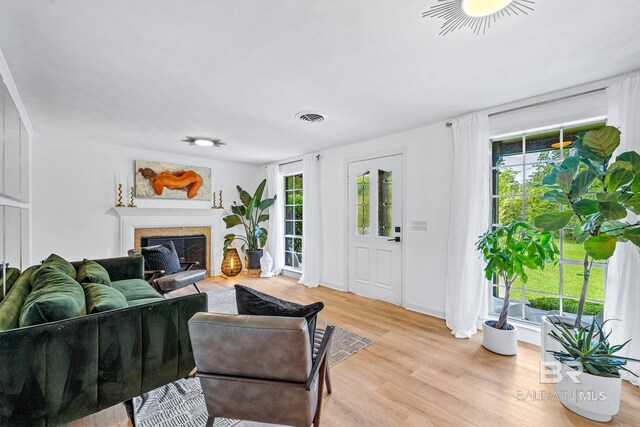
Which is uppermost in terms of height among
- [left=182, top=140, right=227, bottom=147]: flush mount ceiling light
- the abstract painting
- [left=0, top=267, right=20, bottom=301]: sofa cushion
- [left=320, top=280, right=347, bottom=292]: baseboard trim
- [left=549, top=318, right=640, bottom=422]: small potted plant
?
[left=182, top=140, right=227, bottom=147]: flush mount ceiling light

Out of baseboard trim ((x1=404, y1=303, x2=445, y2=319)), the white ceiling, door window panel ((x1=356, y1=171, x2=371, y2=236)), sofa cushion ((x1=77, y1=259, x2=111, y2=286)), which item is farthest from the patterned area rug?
the white ceiling

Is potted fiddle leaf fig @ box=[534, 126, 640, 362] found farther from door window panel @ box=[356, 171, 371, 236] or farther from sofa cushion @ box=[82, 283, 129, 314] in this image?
sofa cushion @ box=[82, 283, 129, 314]

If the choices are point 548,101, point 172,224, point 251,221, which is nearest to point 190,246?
point 172,224

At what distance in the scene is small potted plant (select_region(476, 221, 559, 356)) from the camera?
7.27ft

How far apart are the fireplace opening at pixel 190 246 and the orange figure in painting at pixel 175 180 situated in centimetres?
79

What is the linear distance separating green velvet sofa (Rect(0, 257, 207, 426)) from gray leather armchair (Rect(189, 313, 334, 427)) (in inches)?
18.0

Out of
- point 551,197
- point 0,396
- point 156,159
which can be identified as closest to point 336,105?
point 551,197

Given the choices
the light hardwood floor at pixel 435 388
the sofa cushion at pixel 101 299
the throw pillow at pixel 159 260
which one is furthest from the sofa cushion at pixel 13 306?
the throw pillow at pixel 159 260

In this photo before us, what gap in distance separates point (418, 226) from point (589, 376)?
6.67 ft

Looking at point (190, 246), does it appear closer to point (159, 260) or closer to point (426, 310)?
point (159, 260)

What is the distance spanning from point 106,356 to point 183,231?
3877 mm

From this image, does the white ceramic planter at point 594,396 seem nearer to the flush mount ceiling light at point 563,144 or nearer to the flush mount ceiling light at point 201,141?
the flush mount ceiling light at point 563,144

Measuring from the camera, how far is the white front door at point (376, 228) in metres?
3.78

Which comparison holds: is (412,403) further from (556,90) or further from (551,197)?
(556,90)
